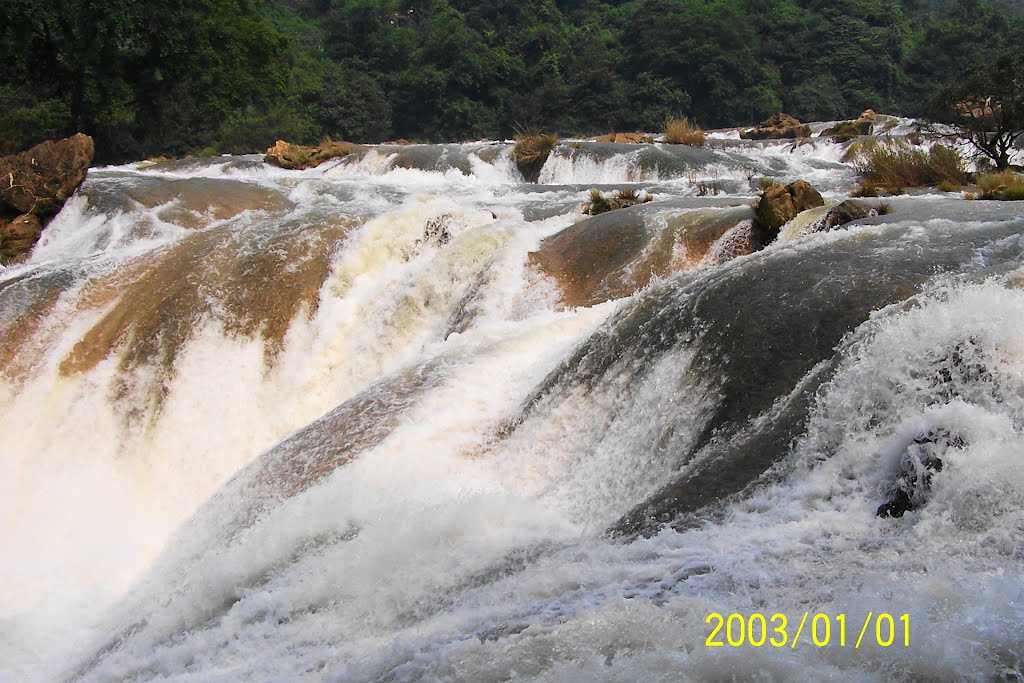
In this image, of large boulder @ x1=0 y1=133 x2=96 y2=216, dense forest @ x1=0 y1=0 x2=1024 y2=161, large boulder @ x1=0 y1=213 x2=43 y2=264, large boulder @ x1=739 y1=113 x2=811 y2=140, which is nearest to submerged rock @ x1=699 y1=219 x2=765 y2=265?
large boulder @ x1=0 y1=213 x2=43 y2=264

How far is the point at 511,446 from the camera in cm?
464

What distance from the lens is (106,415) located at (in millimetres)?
7336

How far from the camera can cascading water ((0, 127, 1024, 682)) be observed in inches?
96.0

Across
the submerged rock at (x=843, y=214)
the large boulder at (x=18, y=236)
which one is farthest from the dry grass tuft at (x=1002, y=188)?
the large boulder at (x=18, y=236)

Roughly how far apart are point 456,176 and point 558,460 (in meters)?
12.8

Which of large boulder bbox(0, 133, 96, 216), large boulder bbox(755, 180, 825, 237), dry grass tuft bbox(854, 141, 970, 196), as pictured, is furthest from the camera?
large boulder bbox(0, 133, 96, 216)

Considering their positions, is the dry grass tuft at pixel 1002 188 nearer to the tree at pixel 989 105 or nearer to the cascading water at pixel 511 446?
the cascading water at pixel 511 446

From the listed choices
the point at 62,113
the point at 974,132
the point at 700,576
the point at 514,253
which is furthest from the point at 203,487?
the point at 62,113

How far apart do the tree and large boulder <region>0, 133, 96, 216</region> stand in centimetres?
1341

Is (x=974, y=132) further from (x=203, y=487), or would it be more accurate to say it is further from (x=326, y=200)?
(x=203, y=487)

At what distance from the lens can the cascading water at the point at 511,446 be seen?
2.44 meters

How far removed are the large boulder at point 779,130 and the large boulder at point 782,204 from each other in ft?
51.6
